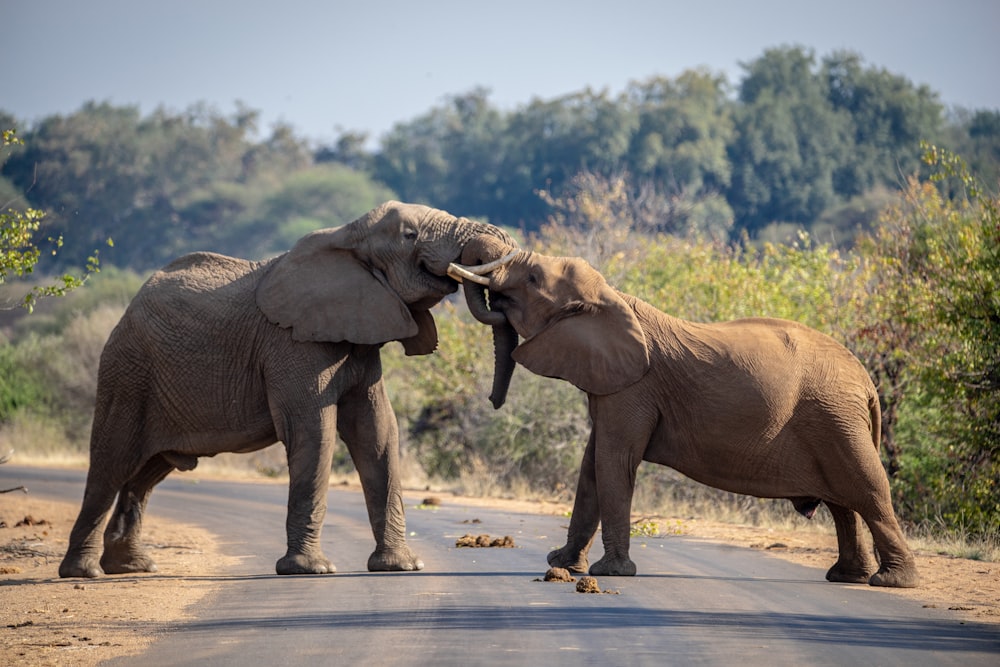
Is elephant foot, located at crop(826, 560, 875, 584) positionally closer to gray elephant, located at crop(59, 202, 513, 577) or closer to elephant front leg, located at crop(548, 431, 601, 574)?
elephant front leg, located at crop(548, 431, 601, 574)

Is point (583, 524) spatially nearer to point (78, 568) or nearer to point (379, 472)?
point (379, 472)

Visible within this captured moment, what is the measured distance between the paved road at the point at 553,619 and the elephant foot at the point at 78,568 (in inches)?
53.2

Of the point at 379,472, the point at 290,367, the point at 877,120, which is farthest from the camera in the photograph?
the point at 877,120

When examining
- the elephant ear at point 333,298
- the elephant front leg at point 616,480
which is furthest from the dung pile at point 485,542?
the elephant ear at point 333,298

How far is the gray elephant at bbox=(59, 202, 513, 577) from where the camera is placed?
481 inches

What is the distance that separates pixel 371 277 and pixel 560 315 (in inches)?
68.0

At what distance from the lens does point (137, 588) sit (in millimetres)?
11828

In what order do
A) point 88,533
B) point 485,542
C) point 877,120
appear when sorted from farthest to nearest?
point 877,120 < point 485,542 < point 88,533

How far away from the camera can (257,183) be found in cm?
8131

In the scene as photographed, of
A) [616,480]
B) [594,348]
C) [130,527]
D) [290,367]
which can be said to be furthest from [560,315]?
[130,527]

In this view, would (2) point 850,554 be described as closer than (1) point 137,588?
No

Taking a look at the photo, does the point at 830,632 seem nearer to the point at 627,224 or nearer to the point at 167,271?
the point at 167,271

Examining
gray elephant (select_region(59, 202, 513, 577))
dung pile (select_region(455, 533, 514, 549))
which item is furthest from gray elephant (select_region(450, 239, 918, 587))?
dung pile (select_region(455, 533, 514, 549))

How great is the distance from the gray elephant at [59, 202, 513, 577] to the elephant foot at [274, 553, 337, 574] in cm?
1
